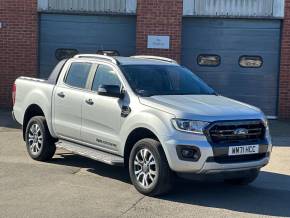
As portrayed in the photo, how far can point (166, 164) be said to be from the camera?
7125 mm

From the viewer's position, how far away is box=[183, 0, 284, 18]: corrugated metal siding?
15.5 meters

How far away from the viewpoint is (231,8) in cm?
1554

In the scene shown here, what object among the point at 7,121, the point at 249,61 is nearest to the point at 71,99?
the point at 7,121

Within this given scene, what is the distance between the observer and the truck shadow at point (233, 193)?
709 cm

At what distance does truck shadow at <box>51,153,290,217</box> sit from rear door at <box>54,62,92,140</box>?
0.70 metres

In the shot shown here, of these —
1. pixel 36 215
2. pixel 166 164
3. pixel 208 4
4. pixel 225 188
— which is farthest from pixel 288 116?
pixel 36 215

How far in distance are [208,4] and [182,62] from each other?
174cm

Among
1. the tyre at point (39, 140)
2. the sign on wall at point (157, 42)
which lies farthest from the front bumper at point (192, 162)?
the sign on wall at point (157, 42)

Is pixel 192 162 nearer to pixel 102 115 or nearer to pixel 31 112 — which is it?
pixel 102 115

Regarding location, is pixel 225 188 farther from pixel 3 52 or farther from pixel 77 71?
pixel 3 52

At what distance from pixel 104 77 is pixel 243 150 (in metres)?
2.43

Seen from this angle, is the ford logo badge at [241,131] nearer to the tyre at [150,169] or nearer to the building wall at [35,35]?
the tyre at [150,169]

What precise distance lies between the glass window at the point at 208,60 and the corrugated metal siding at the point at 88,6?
7.45 feet

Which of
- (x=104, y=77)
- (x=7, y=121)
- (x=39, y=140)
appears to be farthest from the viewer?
(x=7, y=121)
